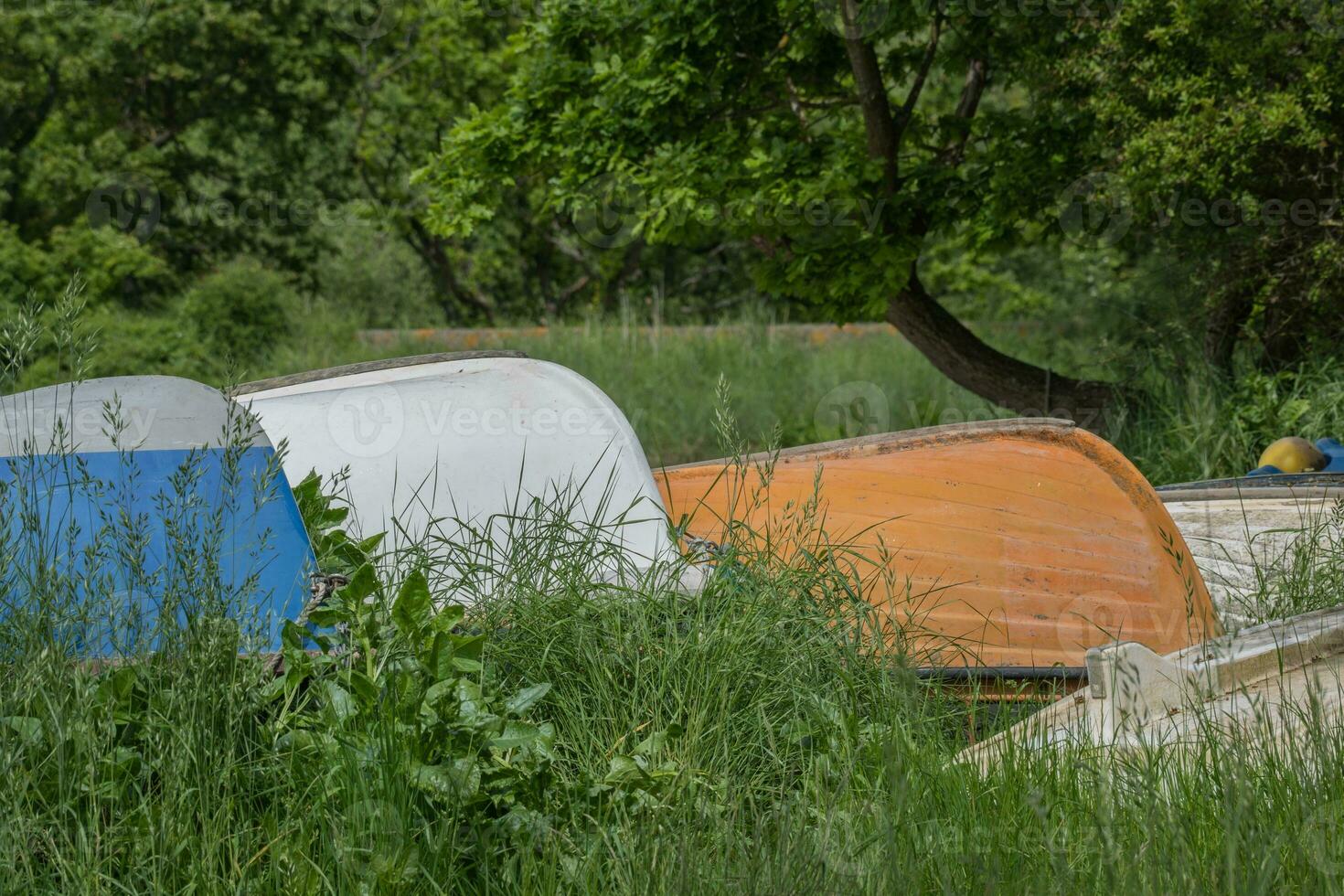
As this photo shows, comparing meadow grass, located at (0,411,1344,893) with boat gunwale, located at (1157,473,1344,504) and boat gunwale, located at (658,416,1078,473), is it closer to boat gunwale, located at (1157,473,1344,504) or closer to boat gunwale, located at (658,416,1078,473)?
boat gunwale, located at (658,416,1078,473)

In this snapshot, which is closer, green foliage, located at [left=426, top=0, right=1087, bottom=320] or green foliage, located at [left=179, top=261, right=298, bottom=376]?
green foliage, located at [left=426, top=0, right=1087, bottom=320]

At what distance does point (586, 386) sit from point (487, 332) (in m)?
9.61

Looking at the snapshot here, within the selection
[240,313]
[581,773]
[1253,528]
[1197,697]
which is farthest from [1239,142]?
[240,313]

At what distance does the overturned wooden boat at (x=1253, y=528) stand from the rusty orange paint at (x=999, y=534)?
273 millimetres

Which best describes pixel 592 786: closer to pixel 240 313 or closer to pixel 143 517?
pixel 143 517

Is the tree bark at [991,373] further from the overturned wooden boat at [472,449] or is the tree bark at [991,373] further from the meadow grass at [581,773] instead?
the meadow grass at [581,773]

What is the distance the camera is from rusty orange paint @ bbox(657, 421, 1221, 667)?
356cm

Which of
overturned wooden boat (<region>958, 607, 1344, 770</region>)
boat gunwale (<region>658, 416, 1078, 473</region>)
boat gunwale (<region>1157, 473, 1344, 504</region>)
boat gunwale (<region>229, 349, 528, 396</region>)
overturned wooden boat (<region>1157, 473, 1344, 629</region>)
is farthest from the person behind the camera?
boat gunwale (<region>1157, 473, 1344, 504</region>)

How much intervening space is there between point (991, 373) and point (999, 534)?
3990mm

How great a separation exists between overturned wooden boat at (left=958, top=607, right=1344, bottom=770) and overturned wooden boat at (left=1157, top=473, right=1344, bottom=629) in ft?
1.28

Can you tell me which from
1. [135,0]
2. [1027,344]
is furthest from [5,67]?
[1027,344]

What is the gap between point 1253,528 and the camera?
4527mm

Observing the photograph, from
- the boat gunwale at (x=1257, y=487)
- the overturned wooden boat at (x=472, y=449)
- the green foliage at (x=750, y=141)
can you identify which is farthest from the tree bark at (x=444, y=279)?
the overturned wooden boat at (x=472, y=449)

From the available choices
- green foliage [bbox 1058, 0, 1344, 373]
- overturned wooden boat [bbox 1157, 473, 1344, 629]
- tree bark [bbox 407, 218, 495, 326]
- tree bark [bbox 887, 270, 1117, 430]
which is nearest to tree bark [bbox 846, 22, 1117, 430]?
tree bark [bbox 887, 270, 1117, 430]
